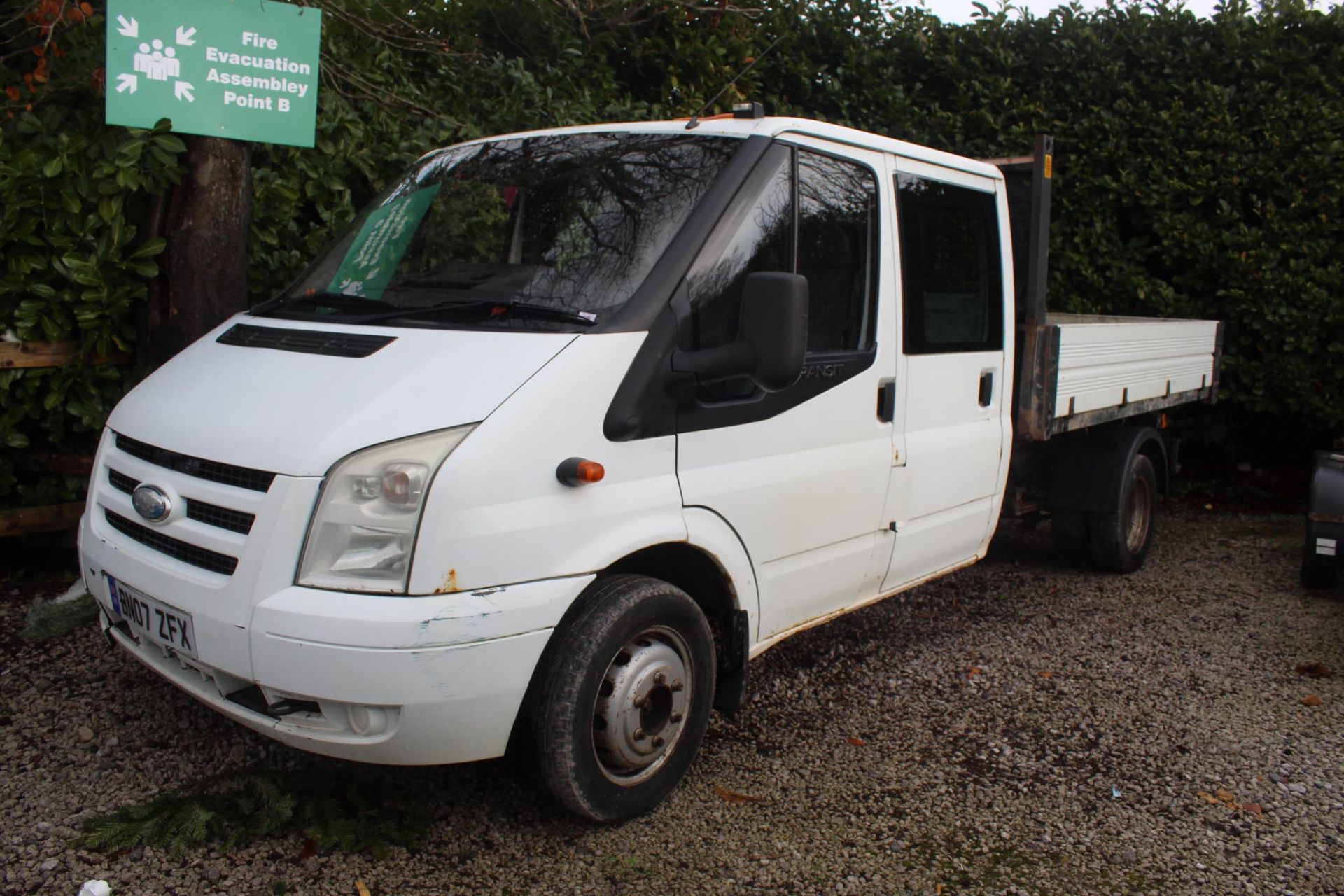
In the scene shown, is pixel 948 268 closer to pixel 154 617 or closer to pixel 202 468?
pixel 202 468

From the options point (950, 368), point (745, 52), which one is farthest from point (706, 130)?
point (745, 52)

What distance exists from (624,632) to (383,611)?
0.71m

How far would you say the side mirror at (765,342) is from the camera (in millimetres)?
3143

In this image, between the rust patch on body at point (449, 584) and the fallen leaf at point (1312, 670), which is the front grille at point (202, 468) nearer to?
the rust patch on body at point (449, 584)

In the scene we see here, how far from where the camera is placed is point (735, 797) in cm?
357

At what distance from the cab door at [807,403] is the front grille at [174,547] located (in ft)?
4.25

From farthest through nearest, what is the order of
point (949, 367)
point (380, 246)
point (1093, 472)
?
point (1093, 472) → point (949, 367) → point (380, 246)

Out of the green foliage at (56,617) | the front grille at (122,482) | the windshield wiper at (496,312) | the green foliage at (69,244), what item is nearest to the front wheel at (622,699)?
the windshield wiper at (496,312)

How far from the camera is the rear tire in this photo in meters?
6.11

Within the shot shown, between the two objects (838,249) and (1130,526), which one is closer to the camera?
(838,249)

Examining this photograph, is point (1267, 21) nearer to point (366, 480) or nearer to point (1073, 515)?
point (1073, 515)

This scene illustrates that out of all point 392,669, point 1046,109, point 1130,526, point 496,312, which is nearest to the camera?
point 392,669

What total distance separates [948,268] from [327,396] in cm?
261

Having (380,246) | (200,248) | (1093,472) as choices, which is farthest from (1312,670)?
(200,248)
